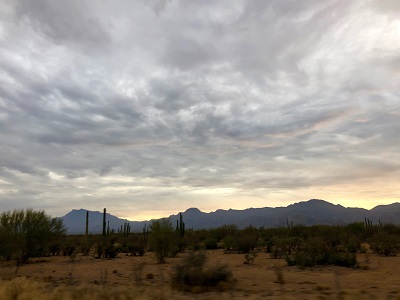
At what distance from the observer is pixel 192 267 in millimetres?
14008

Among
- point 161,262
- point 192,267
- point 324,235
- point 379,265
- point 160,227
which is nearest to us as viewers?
point 192,267

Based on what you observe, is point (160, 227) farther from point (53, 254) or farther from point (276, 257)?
point (53, 254)

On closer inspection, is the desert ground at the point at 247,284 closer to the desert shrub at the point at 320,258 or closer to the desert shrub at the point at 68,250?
the desert shrub at the point at 320,258

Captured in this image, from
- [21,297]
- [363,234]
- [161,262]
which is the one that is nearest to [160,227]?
[161,262]

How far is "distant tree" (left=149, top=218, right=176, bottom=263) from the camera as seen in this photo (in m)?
22.2

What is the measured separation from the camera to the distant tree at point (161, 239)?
72.9 feet

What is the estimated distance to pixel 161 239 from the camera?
885 inches

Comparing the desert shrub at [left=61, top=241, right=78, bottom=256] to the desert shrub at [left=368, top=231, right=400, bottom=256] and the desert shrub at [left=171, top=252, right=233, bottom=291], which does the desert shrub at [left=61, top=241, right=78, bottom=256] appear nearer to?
the desert shrub at [left=171, top=252, right=233, bottom=291]

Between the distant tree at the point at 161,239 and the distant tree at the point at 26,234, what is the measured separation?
31.4 ft

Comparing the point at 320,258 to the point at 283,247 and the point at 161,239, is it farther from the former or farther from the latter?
the point at 161,239

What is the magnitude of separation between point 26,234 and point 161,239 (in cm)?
1118

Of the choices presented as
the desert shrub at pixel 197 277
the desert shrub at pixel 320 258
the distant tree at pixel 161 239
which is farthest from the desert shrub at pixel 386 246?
the desert shrub at pixel 197 277

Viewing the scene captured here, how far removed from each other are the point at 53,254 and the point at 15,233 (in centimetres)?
543

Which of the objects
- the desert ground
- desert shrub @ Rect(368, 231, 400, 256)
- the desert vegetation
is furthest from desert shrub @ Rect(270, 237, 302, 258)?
desert shrub @ Rect(368, 231, 400, 256)
